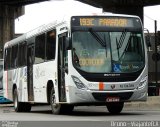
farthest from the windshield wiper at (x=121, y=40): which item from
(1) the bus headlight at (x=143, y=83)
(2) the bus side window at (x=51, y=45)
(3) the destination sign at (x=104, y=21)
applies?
(2) the bus side window at (x=51, y=45)

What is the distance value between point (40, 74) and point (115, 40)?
3.91 m

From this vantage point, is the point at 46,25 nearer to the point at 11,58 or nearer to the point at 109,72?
the point at 109,72

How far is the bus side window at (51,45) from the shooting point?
2036 centimetres

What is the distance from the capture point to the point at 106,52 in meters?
19.0

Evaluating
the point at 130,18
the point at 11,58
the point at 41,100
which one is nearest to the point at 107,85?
the point at 130,18

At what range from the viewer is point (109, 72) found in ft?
61.9

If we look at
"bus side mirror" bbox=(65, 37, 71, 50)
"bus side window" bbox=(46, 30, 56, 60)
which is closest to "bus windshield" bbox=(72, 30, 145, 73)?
"bus side mirror" bbox=(65, 37, 71, 50)

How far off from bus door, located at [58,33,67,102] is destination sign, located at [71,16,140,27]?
0.62 meters

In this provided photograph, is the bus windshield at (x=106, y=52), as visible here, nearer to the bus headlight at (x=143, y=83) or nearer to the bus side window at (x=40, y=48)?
the bus headlight at (x=143, y=83)

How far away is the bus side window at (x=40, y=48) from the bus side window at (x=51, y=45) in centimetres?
53

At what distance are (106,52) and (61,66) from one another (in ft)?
5.43

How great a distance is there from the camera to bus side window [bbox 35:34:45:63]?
851 inches

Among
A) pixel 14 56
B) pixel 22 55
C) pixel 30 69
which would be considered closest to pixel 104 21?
pixel 30 69

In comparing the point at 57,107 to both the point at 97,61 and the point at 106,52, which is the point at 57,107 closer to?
the point at 97,61
